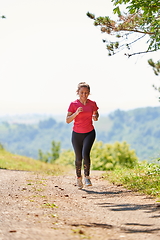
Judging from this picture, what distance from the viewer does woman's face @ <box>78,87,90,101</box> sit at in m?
8.04

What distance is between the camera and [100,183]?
9.94 m

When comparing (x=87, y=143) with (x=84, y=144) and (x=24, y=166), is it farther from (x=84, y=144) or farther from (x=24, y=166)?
(x=24, y=166)

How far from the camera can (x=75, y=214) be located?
17.8 feet

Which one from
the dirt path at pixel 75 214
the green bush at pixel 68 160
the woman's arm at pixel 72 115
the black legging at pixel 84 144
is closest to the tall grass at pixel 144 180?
the dirt path at pixel 75 214

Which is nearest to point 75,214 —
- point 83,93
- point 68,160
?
point 83,93

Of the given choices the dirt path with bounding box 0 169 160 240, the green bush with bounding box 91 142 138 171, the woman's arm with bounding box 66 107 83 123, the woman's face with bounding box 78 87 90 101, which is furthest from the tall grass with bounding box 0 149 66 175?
the woman's face with bounding box 78 87 90 101

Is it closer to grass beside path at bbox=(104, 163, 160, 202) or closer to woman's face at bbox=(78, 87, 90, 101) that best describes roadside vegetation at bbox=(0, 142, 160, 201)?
grass beside path at bbox=(104, 163, 160, 202)

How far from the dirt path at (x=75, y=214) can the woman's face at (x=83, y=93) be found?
2.21 meters

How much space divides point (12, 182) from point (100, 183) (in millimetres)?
2487

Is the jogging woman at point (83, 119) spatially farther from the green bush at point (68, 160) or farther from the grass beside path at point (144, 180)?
the green bush at point (68, 160)

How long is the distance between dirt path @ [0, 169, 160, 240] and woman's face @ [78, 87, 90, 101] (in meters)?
2.21

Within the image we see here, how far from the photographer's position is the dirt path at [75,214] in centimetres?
413

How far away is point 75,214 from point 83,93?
11.0 feet

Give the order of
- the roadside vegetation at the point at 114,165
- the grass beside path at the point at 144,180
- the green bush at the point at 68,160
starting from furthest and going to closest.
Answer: the green bush at the point at 68,160 → the roadside vegetation at the point at 114,165 → the grass beside path at the point at 144,180
